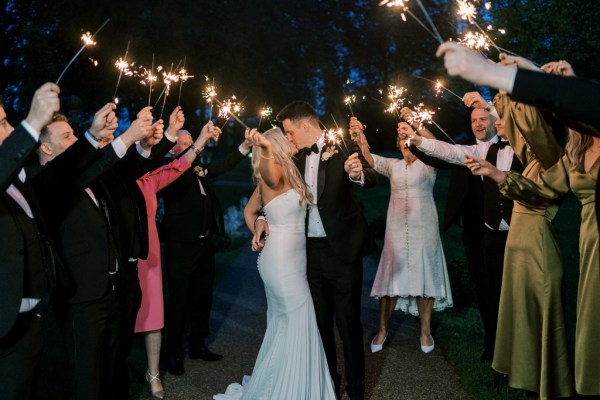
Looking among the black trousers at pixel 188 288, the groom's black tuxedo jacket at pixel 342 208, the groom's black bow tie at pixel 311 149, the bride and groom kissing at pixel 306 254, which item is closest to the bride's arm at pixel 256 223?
the bride and groom kissing at pixel 306 254

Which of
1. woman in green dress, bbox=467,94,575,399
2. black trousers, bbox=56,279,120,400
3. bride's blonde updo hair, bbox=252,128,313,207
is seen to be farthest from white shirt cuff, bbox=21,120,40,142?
woman in green dress, bbox=467,94,575,399

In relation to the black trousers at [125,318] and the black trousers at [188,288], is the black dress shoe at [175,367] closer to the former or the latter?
the black trousers at [188,288]

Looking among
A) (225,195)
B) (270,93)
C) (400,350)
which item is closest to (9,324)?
(400,350)

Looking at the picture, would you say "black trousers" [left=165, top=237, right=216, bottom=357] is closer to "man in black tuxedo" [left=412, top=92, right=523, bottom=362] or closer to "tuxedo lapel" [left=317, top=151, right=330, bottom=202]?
"tuxedo lapel" [left=317, top=151, right=330, bottom=202]

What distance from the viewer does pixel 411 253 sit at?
7414mm

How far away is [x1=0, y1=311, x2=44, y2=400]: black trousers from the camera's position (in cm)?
346

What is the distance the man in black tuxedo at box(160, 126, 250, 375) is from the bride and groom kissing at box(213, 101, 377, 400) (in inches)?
46.8

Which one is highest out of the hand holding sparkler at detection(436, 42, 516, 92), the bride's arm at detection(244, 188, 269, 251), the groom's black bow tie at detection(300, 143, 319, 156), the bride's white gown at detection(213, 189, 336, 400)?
the hand holding sparkler at detection(436, 42, 516, 92)

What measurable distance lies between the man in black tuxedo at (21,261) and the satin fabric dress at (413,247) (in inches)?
180

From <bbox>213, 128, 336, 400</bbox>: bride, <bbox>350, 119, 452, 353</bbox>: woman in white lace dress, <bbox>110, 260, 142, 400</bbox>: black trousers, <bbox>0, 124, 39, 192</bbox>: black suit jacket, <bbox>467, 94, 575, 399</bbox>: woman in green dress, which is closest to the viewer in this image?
<bbox>0, 124, 39, 192</bbox>: black suit jacket

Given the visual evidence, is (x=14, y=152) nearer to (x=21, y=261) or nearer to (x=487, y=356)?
(x=21, y=261)

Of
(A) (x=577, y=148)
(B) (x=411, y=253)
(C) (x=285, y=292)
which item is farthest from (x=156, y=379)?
(A) (x=577, y=148)

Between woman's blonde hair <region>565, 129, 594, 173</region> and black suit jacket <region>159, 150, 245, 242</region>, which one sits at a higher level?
woman's blonde hair <region>565, 129, 594, 173</region>

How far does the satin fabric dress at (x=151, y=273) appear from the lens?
19.2 feet
